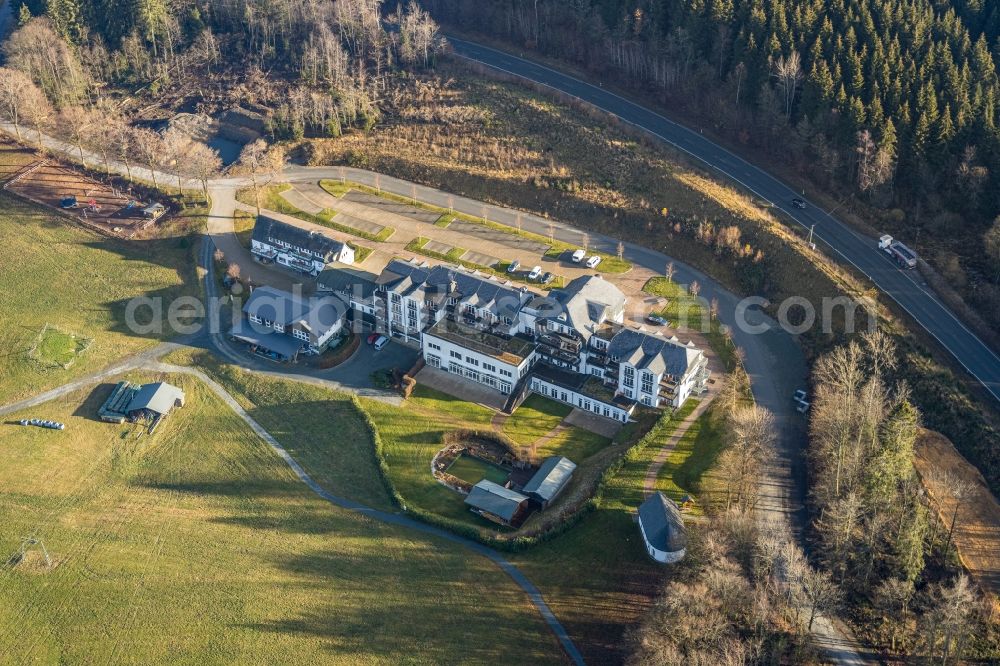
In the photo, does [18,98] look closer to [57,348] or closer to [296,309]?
[57,348]

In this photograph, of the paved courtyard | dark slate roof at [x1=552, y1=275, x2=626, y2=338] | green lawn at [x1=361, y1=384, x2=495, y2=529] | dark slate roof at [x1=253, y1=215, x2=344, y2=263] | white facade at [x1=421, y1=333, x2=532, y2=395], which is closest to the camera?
green lawn at [x1=361, y1=384, x2=495, y2=529]

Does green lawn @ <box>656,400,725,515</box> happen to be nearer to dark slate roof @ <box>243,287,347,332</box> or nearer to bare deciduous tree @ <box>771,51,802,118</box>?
dark slate roof @ <box>243,287,347,332</box>

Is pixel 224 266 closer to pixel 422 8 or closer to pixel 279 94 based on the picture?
pixel 279 94

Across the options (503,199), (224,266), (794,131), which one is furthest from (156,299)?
(794,131)

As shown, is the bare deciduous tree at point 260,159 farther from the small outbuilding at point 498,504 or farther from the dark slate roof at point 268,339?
the small outbuilding at point 498,504

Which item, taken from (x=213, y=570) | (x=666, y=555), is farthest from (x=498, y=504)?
(x=213, y=570)

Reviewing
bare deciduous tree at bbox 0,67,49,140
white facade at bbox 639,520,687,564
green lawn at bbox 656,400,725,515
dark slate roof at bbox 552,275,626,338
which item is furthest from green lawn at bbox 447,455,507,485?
bare deciduous tree at bbox 0,67,49,140

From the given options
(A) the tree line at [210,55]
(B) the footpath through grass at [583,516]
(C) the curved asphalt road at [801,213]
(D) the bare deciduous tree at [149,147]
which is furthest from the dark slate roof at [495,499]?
(D) the bare deciduous tree at [149,147]
